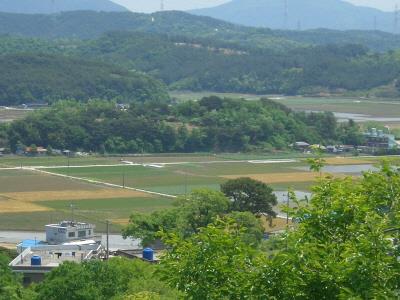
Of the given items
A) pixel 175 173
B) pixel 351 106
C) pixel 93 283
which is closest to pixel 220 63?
pixel 351 106

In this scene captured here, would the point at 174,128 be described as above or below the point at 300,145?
above

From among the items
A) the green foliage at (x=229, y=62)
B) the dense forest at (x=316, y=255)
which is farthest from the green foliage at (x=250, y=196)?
the green foliage at (x=229, y=62)

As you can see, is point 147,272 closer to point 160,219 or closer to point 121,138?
point 160,219

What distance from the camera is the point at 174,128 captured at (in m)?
76.3

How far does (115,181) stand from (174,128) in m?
21.2

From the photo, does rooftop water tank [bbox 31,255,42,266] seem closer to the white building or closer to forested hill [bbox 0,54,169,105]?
the white building

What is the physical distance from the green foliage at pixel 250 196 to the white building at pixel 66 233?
4.51 metres

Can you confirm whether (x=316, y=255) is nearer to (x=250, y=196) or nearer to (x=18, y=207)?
(x=250, y=196)

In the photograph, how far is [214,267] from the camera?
33.4ft

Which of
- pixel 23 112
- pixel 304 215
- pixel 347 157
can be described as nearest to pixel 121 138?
pixel 347 157

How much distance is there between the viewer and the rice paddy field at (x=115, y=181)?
44.7m

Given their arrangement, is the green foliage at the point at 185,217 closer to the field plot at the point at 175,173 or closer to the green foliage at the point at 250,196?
the green foliage at the point at 250,196

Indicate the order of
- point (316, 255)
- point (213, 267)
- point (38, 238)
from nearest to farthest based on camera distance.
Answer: point (316, 255) → point (213, 267) → point (38, 238)

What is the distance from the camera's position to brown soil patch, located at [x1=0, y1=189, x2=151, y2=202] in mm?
49062
